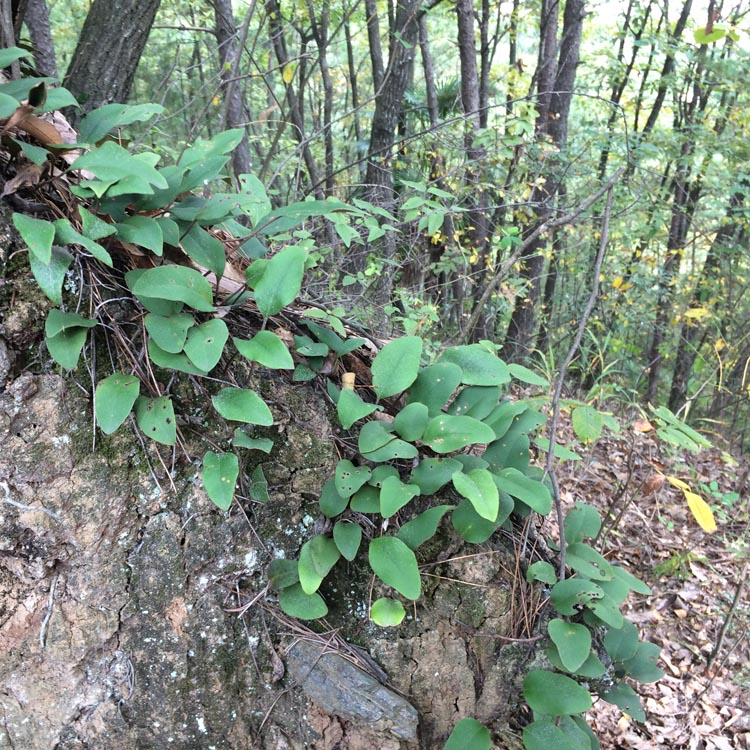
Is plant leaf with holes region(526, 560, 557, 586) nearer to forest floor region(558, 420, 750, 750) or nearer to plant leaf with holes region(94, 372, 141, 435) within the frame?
forest floor region(558, 420, 750, 750)

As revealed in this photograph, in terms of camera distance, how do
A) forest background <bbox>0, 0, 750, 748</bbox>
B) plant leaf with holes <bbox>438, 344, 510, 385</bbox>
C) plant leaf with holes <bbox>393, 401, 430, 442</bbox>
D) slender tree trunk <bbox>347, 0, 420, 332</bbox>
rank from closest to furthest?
plant leaf with holes <bbox>393, 401, 430, 442</bbox> < plant leaf with holes <bbox>438, 344, 510, 385</bbox> < forest background <bbox>0, 0, 750, 748</bbox> < slender tree trunk <bbox>347, 0, 420, 332</bbox>

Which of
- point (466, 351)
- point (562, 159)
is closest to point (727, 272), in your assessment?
point (562, 159)

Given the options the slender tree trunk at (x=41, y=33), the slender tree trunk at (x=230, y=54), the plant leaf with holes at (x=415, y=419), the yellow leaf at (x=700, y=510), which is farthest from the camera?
the slender tree trunk at (x=230, y=54)

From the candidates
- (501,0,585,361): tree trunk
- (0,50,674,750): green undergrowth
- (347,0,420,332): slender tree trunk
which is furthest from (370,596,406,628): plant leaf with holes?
(501,0,585,361): tree trunk

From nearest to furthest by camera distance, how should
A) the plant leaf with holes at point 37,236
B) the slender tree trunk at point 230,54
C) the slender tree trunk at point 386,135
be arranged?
the plant leaf with holes at point 37,236, the slender tree trunk at point 386,135, the slender tree trunk at point 230,54

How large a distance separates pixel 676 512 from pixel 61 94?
450 cm

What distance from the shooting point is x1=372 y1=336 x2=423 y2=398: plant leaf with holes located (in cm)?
151

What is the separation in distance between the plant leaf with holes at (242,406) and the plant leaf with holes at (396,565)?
42 centimetres

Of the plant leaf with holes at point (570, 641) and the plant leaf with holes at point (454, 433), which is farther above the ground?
the plant leaf with holes at point (454, 433)

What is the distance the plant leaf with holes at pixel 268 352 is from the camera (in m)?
1.31

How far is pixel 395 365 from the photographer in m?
1.52

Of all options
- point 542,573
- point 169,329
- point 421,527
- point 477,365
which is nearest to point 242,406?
point 169,329

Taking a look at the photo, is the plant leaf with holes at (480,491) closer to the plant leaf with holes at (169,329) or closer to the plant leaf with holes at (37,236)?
the plant leaf with holes at (169,329)

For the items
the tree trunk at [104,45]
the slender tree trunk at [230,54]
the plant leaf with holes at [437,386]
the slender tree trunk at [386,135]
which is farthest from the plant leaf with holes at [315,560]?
the slender tree trunk at [230,54]
